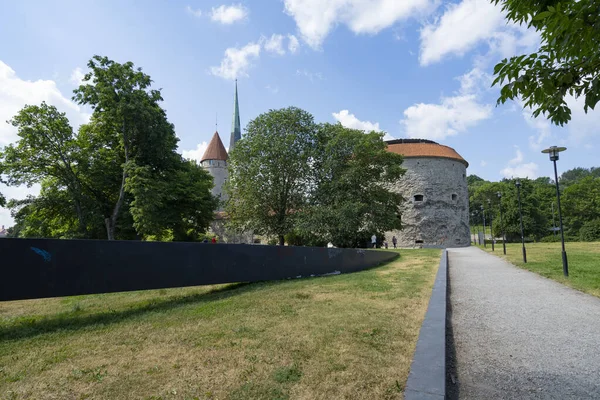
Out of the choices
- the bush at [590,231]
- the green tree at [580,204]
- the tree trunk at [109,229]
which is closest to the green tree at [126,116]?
the tree trunk at [109,229]

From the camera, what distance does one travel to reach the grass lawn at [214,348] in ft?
9.12

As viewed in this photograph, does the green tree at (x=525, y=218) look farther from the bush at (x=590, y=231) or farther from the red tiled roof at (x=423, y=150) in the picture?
the red tiled roof at (x=423, y=150)

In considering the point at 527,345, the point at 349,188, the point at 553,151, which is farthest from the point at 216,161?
the point at 527,345

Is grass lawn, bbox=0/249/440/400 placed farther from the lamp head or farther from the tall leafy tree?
the tall leafy tree

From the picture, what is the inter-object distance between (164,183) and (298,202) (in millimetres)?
12227

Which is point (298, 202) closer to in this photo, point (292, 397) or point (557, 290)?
point (557, 290)

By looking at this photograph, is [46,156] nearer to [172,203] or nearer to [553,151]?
[172,203]

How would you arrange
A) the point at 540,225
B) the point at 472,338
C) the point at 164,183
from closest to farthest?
1. the point at 472,338
2. the point at 164,183
3. the point at 540,225

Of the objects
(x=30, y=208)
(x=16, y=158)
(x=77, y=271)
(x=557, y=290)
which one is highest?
(x=16, y=158)

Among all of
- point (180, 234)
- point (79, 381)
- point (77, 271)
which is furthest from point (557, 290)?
point (180, 234)

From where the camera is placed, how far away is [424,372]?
285 cm

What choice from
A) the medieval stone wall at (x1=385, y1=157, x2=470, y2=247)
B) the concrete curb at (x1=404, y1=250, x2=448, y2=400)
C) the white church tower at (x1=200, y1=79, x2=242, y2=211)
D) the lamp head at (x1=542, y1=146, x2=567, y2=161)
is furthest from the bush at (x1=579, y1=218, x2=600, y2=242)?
the concrete curb at (x1=404, y1=250, x2=448, y2=400)

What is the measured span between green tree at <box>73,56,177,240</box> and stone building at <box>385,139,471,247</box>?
104ft

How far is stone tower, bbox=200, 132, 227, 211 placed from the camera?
2564 inches
